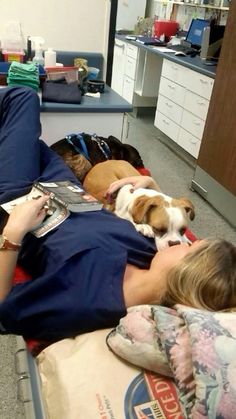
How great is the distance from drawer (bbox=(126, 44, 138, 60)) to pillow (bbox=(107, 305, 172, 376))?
14.7ft

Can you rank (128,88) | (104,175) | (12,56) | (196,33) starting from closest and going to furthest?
(104,175) → (12,56) → (196,33) → (128,88)

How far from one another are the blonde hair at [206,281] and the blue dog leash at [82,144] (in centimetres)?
146

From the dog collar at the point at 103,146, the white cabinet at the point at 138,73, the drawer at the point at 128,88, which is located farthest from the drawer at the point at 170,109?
the dog collar at the point at 103,146

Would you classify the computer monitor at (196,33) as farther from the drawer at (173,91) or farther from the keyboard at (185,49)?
the drawer at (173,91)

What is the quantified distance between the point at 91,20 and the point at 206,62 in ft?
4.68

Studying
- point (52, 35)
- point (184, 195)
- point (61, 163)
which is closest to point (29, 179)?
point (61, 163)

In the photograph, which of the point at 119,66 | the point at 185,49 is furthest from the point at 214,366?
the point at 119,66

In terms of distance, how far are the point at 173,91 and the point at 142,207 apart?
2.64 meters

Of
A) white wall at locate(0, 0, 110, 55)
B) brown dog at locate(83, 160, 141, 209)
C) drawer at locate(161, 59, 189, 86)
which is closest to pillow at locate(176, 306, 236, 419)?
brown dog at locate(83, 160, 141, 209)

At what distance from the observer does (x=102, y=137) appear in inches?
101

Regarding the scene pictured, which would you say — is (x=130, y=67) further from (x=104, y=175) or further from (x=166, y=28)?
(x=104, y=175)

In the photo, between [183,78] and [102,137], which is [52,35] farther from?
[183,78]

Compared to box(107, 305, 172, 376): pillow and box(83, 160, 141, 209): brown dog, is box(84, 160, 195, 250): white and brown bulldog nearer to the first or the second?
box(83, 160, 141, 209): brown dog

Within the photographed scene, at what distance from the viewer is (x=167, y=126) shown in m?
4.24
